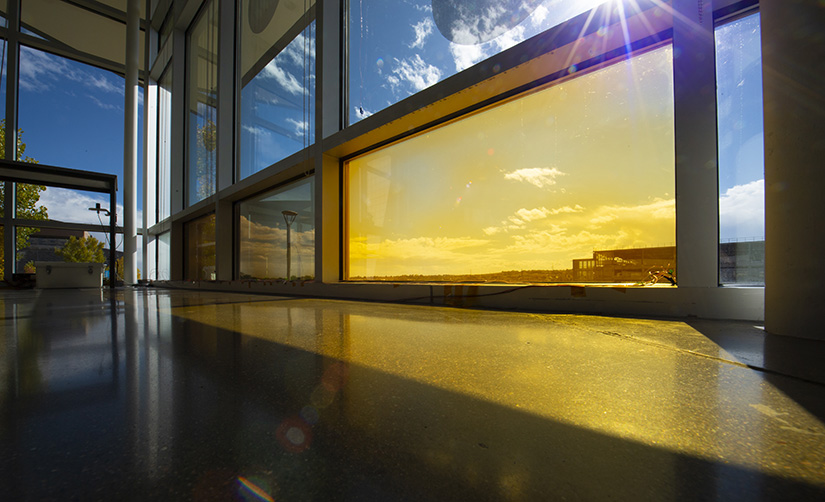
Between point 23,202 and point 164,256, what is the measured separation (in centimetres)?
284

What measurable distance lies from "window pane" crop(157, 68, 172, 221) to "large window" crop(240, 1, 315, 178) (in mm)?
3918

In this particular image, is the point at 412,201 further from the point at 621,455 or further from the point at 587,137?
the point at 621,455

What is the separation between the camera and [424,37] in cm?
301

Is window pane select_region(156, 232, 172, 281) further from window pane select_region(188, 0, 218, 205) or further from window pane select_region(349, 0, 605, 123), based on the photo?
window pane select_region(349, 0, 605, 123)

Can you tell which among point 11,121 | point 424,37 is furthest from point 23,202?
point 424,37

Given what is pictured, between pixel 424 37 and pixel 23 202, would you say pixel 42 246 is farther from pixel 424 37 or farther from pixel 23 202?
pixel 424 37

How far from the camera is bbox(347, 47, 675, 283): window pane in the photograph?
77.5 inches

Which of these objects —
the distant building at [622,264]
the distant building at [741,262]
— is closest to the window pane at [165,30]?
the distant building at [622,264]

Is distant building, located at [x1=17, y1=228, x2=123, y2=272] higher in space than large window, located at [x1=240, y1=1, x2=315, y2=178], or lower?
lower

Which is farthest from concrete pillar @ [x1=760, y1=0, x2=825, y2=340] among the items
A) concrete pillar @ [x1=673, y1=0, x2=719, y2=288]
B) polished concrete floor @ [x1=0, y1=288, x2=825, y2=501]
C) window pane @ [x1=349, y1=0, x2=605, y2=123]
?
window pane @ [x1=349, y1=0, x2=605, y2=123]

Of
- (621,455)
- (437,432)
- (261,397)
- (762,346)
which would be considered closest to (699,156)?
(762,346)

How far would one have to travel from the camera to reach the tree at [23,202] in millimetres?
6492

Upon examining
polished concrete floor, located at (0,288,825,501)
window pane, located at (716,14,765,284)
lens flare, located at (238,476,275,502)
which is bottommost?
polished concrete floor, located at (0,288,825,501)

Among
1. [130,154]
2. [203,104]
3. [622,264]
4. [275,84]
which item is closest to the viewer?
[622,264]
